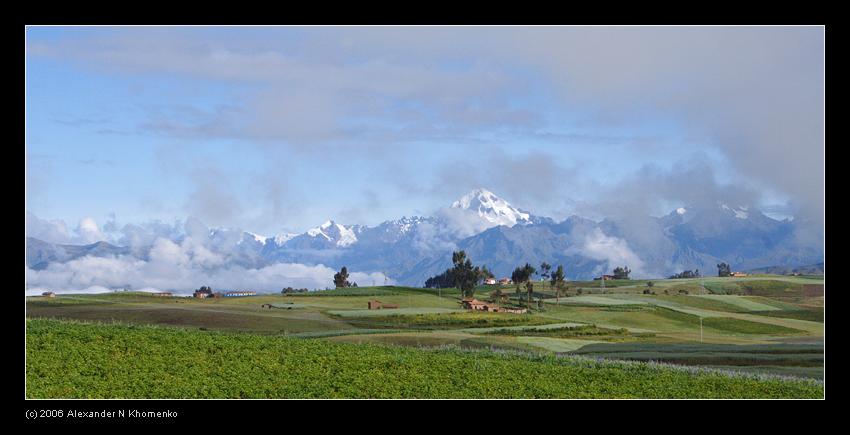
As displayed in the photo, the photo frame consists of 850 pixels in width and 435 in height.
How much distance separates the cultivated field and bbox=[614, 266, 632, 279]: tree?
7437mm

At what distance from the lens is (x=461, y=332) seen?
3644 cm

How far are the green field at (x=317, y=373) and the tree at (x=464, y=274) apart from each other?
574 inches

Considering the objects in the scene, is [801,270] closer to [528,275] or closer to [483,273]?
[528,275]

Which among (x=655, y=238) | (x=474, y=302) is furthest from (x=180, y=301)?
(x=655, y=238)

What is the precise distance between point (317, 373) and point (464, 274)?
68.1ft

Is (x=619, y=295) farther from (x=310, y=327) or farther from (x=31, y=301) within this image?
(x=31, y=301)

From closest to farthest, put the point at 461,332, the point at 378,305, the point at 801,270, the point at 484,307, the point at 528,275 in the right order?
Answer: the point at 461,332
the point at 378,305
the point at 484,307
the point at 528,275
the point at 801,270

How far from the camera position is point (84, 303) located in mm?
38031

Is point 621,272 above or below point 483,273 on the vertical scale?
below

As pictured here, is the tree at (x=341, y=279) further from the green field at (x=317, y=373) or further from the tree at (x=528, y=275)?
the green field at (x=317, y=373)

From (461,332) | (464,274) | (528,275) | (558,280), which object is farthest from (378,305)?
(558,280)

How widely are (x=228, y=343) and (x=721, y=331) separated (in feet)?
81.8

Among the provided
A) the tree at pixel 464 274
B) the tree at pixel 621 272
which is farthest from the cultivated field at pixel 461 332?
the tree at pixel 621 272
